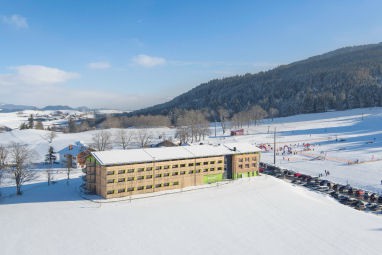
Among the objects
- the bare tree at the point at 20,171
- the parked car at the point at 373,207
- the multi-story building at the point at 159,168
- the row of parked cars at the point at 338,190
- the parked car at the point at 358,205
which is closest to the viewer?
the multi-story building at the point at 159,168

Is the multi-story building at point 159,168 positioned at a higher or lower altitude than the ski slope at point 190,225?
higher

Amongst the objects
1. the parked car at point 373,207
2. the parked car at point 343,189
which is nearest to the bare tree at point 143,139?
the parked car at point 343,189

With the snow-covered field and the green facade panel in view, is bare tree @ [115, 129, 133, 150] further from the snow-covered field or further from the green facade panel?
the green facade panel

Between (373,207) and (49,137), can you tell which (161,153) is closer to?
(373,207)

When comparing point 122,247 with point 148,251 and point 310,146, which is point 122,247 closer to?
point 148,251

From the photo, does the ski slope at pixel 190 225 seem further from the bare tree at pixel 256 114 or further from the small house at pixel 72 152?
the bare tree at pixel 256 114

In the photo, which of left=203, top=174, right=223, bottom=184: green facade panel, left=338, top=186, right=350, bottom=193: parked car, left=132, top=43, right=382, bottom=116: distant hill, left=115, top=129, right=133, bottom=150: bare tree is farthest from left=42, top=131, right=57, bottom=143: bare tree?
left=132, top=43, right=382, bottom=116: distant hill

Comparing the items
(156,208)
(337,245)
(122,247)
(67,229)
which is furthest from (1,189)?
(337,245)

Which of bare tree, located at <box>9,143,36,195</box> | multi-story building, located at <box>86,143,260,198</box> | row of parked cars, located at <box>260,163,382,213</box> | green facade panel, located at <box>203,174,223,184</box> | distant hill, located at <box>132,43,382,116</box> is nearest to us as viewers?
multi-story building, located at <box>86,143,260,198</box>

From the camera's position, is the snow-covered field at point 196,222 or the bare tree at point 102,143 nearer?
the snow-covered field at point 196,222
